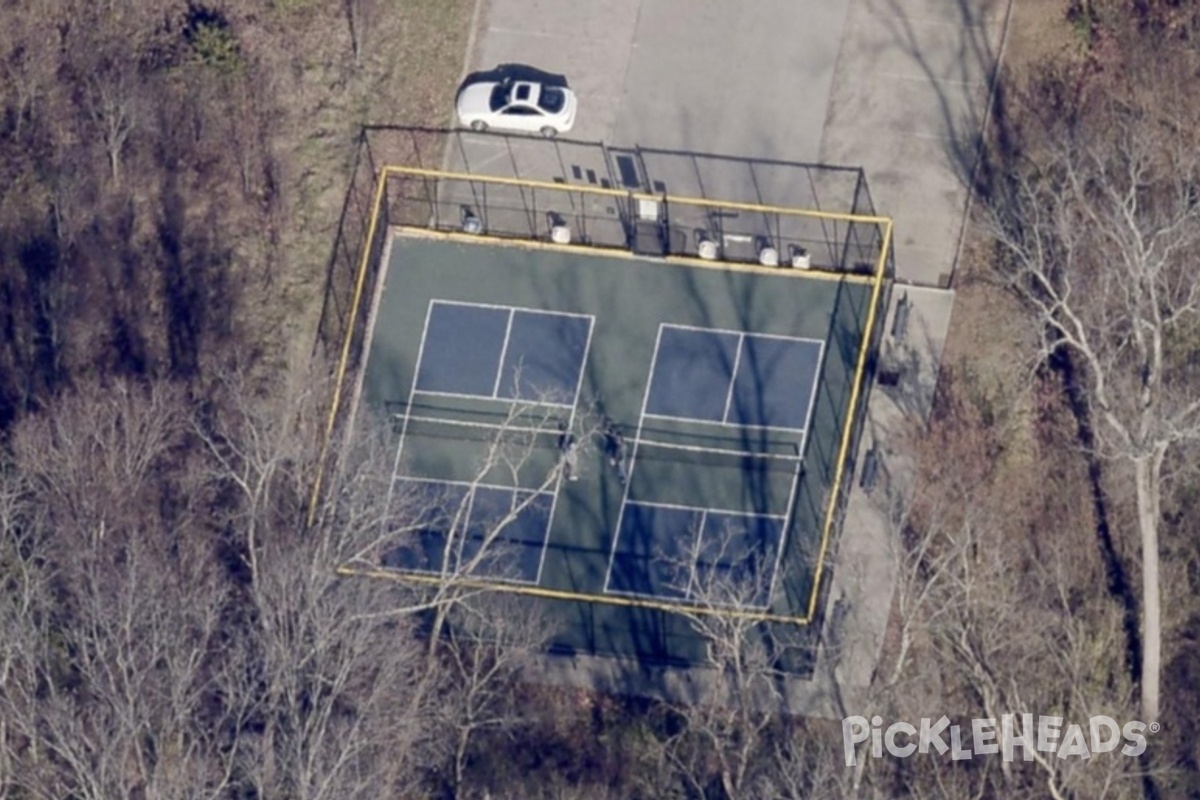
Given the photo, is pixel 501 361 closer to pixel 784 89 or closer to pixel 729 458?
pixel 729 458

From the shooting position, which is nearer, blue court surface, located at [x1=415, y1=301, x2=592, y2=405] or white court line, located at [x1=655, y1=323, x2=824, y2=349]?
white court line, located at [x1=655, y1=323, x2=824, y2=349]

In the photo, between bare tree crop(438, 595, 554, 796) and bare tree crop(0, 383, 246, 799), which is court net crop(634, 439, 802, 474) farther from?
bare tree crop(0, 383, 246, 799)

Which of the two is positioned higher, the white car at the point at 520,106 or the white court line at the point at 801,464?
the white car at the point at 520,106

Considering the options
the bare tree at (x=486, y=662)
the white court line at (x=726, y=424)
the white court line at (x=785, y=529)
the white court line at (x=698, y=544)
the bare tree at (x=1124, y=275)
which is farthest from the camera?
the white court line at (x=726, y=424)

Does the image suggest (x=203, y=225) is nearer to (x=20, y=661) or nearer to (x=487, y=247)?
(x=487, y=247)

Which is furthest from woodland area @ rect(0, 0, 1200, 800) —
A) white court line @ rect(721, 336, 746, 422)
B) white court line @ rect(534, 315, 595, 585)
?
white court line @ rect(721, 336, 746, 422)

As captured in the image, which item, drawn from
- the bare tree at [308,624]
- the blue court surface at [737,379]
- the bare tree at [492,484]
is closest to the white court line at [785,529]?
the blue court surface at [737,379]

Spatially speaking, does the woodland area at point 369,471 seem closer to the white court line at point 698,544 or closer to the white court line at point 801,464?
the white court line at point 801,464
